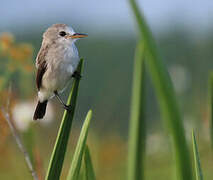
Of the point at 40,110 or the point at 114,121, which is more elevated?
the point at 40,110

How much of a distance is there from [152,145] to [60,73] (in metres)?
2.42

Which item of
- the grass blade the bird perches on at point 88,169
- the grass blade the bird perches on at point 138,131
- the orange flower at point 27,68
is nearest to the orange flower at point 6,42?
the orange flower at point 27,68

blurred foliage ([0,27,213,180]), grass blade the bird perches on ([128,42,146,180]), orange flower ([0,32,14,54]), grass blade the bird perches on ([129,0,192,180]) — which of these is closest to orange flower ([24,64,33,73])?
blurred foliage ([0,27,213,180])

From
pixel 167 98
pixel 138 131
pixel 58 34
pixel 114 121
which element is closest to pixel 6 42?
pixel 58 34

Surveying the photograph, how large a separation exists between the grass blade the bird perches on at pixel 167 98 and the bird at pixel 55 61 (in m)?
0.80

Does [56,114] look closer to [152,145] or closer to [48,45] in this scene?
[152,145]

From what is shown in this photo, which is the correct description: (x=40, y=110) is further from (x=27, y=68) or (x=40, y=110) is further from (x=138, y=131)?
(x=138, y=131)

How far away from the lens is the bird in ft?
5.60

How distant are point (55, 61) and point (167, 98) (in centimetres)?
106

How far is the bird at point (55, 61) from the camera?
1706mm

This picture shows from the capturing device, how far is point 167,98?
80cm

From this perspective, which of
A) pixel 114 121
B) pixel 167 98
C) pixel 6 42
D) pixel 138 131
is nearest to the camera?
pixel 167 98

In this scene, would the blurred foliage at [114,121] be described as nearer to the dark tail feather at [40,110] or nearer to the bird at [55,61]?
the bird at [55,61]

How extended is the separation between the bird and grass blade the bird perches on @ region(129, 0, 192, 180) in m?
0.80
